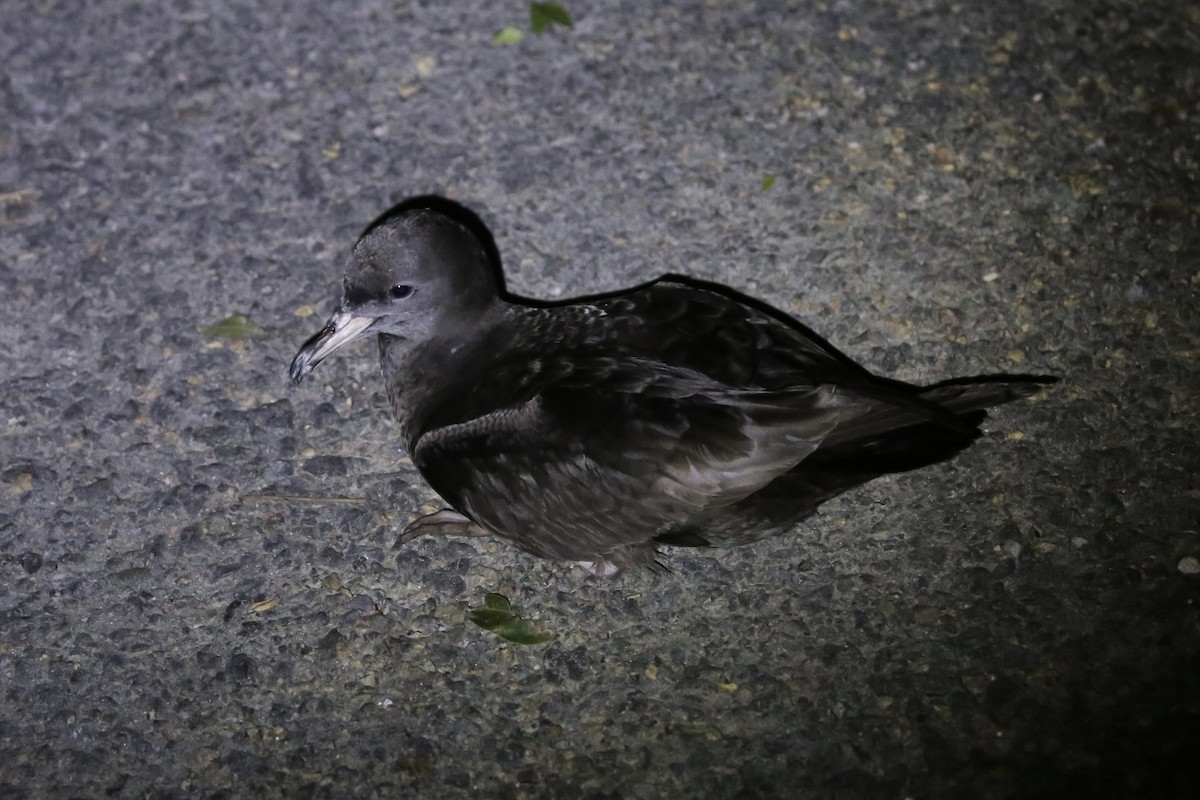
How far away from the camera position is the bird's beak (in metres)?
4.24

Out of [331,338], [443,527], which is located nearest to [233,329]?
[331,338]

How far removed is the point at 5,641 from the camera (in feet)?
13.3

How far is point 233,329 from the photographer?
490 cm

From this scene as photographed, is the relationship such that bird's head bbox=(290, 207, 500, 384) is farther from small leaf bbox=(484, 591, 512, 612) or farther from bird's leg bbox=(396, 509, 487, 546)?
small leaf bbox=(484, 591, 512, 612)

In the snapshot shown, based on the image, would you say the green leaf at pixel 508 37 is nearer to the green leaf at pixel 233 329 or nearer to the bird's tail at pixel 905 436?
the green leaf at pixel 233 329

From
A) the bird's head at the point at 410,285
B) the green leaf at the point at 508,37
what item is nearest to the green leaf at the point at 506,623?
the bird's head at the point at 410,285

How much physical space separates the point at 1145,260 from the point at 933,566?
1756mm

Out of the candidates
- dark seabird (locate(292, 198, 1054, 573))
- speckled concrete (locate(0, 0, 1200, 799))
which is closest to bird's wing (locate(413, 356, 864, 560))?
dark seabird (locate(292, 198, 1054, 573))

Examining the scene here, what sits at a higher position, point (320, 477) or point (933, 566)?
point (933, 566)

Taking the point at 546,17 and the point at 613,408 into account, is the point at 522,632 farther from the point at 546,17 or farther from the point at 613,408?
the point at 546,17

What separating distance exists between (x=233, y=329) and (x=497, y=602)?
180 cm

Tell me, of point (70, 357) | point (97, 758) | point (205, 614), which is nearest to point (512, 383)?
point (205, 614)

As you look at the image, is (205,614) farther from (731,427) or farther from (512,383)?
(731,427)

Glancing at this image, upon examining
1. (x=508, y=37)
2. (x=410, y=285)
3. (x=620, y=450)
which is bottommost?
(x=620, y=450)
